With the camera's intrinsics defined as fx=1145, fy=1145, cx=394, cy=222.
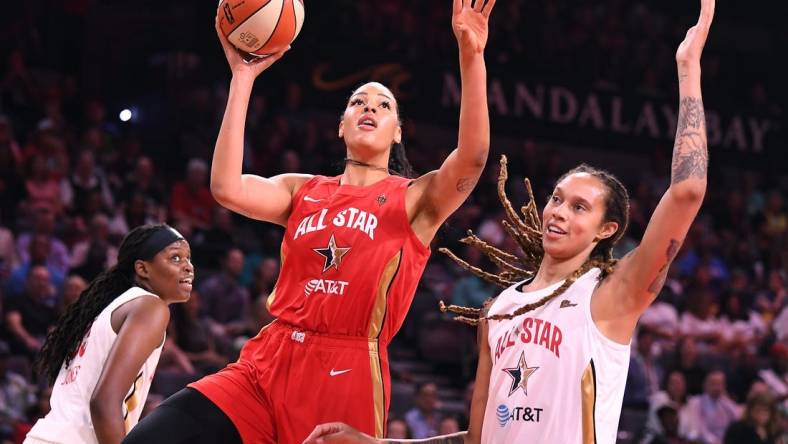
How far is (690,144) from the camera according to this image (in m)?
3.25

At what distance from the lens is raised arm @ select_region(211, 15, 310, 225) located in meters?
4.17

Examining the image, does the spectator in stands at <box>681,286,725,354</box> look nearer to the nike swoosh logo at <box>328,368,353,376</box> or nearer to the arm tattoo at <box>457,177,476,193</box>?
the arm tattoo at <box>457,177,476,193</box>

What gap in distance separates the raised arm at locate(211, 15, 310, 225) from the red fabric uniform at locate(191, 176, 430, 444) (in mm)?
170

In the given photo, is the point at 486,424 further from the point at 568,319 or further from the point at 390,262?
the point at 390,262

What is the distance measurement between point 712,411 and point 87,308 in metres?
7.41

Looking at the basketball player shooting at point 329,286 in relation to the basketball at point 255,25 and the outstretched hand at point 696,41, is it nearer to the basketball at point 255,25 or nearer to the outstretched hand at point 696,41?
the basketball at point 255,25

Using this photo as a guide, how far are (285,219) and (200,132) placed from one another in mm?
7527

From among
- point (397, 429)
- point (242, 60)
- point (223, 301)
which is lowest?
point (397, 429)

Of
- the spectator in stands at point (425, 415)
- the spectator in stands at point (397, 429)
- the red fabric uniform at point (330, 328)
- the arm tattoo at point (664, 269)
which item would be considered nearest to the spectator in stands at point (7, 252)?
the spectator in stands at point (397, 429)

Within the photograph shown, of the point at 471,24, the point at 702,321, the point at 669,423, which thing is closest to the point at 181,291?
the point at 471,24

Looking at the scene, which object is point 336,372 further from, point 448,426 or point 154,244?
point 448,426

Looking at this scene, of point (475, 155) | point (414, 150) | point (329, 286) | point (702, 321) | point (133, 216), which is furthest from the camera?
point (414, 150)

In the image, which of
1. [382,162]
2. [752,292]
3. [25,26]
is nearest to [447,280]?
[752,292]

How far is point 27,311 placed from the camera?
862 centimetres
